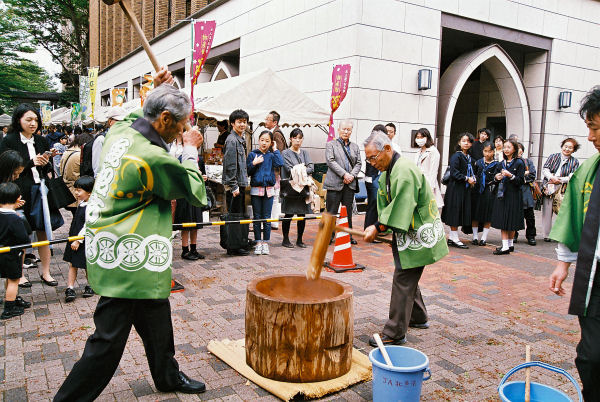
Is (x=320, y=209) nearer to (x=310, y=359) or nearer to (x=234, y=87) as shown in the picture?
(x=234, y=87)

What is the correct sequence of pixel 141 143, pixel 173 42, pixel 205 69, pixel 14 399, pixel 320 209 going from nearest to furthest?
pixel 141 143 → pixel 14 399 → pixel 320 209 → pixel 205 69 → pixel 173 42

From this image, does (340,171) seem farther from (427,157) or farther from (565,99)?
(565,99)

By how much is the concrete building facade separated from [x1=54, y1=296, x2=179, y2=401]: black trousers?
8.66m

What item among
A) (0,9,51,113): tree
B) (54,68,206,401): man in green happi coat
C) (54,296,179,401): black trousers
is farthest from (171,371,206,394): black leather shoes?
(0,9,51,113): tree

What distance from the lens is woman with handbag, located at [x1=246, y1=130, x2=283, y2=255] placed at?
761 cm

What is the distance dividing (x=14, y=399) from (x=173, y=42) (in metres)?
20.3

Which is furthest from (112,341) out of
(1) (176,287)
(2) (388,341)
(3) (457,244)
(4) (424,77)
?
(4) (424,77)

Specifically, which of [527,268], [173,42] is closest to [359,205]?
[527,268]

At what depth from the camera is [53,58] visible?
43.1 m

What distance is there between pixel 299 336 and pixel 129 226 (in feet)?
4.61

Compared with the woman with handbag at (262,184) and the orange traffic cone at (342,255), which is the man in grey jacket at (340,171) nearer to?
the woman with handbag at (262,184)

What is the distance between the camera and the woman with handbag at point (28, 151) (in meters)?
5.90

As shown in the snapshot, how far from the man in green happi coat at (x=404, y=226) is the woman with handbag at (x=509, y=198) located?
464 centimetres

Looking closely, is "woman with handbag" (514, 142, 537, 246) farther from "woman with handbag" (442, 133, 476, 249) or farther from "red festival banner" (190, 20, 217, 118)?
"red festival banner" (190, 20, 217, 118)
